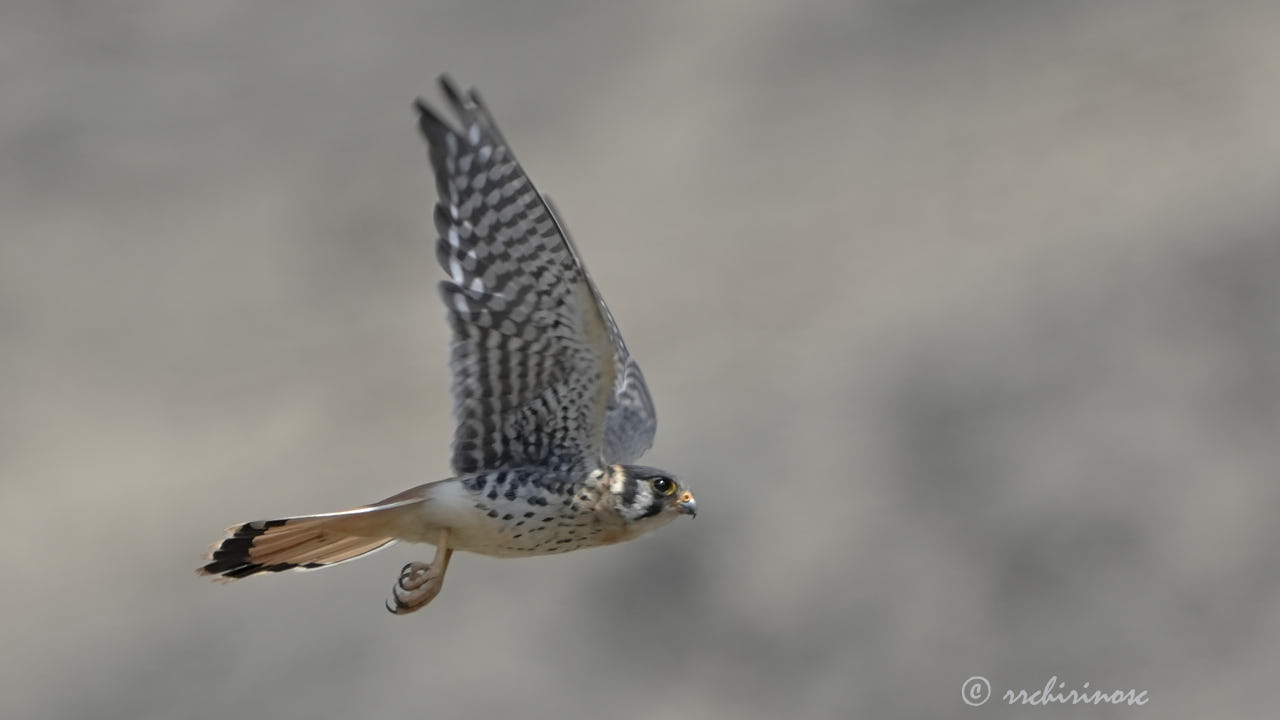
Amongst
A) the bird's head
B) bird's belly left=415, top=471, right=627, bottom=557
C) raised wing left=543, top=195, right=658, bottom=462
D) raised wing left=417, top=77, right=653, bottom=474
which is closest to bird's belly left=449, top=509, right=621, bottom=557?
bird's belly left=415, top=471, right=627, bottom=557

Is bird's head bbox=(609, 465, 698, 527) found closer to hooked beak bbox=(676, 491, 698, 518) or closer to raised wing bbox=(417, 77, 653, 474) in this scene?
hooked beak bbox=(676, 491, 698, 518)

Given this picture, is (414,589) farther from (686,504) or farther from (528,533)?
(686,504)

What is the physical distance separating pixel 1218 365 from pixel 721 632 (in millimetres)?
4435

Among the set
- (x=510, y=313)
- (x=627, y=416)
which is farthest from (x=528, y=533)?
(x=627, y=416)

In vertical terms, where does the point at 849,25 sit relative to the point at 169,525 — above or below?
above

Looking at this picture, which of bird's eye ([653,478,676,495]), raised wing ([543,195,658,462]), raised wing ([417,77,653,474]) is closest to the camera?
raised wing ([417,77,653,474])

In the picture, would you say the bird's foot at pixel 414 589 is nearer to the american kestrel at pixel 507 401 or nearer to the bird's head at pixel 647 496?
the american kestrel at pixel 507 401

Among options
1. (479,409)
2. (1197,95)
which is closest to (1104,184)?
(1197,95)

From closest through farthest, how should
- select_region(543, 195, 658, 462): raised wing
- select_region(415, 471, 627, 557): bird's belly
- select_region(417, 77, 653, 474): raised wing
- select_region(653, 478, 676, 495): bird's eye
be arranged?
select_region(417, 77, 653, 474): raised wing < select_region(415, 471, 627, 557): bird's belly < select_region(653, 478, 676, 495): bird's eye < select_region(543, 195, 658, 462): raised wing

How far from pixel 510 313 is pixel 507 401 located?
15.5 inches

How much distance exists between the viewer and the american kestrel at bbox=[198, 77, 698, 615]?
754 cm

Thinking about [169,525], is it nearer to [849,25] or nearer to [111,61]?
[111,61]

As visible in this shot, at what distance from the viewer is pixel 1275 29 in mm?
19953

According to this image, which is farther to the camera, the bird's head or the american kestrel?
the bird's head
